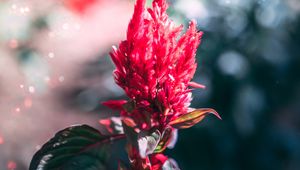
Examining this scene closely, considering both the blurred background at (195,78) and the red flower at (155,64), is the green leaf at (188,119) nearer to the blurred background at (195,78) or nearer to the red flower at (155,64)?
the red flower at (155,64)

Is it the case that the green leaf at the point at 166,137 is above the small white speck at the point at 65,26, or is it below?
below

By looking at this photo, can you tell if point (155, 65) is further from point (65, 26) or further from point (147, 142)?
point (65, 26)

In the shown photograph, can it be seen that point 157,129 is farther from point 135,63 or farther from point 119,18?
point 119,18

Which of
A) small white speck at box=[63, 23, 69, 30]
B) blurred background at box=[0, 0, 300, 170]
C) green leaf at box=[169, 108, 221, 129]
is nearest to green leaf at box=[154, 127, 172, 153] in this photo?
green leaf at box=[169, 108, 221, 129]

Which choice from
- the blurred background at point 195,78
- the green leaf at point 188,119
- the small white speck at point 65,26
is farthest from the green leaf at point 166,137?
the small white speck at point 65,26

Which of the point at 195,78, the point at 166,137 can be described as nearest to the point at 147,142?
the point at 166,137

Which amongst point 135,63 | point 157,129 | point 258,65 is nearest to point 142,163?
point 157,129
